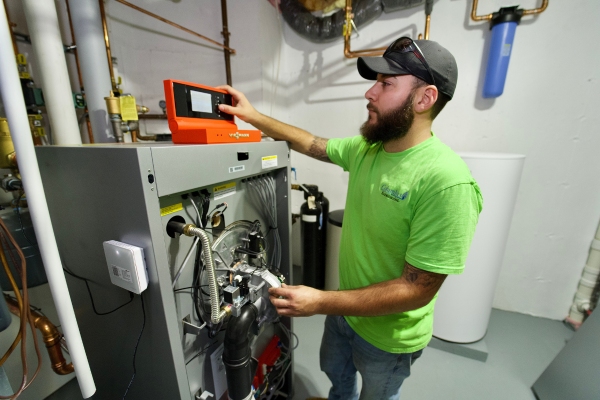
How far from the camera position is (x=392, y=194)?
75 cm

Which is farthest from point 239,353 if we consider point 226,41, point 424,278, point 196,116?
point 226,41

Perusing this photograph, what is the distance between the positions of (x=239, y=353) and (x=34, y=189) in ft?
1.89

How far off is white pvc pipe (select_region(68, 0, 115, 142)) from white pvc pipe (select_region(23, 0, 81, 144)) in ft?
0.23

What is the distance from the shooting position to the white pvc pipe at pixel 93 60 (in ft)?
3.13

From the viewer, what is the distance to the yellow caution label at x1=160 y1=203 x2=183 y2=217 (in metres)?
0.60

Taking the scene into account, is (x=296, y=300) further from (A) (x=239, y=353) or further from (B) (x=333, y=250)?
(B) (x=333, y=250)

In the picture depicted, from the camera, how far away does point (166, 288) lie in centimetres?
55

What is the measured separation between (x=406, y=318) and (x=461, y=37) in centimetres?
158

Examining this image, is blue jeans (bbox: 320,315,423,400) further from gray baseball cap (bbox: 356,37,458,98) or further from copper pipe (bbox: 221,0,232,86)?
copper pipe (bbox: 221,0,232,86)

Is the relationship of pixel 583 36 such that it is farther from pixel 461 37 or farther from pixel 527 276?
pixel 527 276

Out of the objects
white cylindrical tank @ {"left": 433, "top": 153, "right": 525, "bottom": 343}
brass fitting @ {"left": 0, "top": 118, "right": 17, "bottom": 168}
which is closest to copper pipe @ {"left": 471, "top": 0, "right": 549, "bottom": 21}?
white cylindrical tank @ {"left": 433, "top": 153, "right": 525, "bottom": 343}

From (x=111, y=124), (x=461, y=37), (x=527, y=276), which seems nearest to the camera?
(x=111, y=124)

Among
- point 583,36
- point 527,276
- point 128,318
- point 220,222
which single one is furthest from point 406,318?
point 583,36

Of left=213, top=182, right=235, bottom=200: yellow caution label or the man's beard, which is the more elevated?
the man's beard
